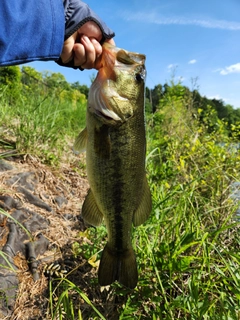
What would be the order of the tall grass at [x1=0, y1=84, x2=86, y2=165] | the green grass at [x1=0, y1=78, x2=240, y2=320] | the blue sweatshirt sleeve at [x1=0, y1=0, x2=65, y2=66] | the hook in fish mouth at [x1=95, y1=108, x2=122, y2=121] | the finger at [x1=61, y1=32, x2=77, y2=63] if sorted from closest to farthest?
the blue sweatshirt sleeve at [x1=0, y1=0, x2=65, y2=66] < the hook in fish mouth at [x1=95, y1=108, x2=122, y2=121] < the finger at [x1=61, y1=32, x2=77, y2=63] < the green grass at [x1=0, y1=78, x2=240, y2=320] < the tall grass at [x1=0, y1=84, x2=86, y2=165]

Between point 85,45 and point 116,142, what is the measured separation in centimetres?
64

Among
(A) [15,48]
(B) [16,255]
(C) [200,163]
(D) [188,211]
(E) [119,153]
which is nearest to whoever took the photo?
(A) [15,48]

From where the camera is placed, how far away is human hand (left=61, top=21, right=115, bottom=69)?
185 centimetres

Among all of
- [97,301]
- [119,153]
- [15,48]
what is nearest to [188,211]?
[97,301]

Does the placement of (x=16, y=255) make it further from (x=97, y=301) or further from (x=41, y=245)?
(x=97, y=301)

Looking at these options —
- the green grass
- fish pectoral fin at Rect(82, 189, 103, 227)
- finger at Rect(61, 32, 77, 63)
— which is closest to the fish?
fish pectoral fin at Rect(82, 189, 103, 227)

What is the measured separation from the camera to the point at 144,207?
1.87 m

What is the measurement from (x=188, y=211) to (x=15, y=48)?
2.42 m

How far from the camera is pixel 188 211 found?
327cm

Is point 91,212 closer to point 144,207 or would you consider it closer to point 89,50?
point 144,207

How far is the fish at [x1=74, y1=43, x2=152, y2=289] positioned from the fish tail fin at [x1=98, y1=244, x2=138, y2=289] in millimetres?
53

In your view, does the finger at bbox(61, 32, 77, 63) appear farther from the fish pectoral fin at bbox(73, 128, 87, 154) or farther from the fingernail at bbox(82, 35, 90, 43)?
the fish pectoral fin at bbox(73, 128, 87, 154)

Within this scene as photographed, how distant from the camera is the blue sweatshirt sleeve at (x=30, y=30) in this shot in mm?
1341

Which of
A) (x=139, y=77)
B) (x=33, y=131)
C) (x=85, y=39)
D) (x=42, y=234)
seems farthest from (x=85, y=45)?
(x=33, y=131)
